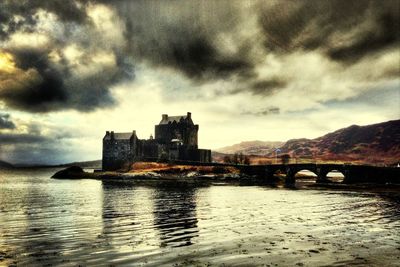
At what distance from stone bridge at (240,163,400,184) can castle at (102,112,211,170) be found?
955 inches

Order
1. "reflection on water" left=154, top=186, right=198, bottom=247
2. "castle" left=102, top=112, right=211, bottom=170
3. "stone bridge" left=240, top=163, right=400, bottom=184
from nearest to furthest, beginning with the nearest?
1. "reflection on water" left=154, top=186, right=198, bottom=247
2. "stone bridge" left=240, top=163, right=400, bottom=184
3. "castle" left=102, top=112, right=211, bottom=170

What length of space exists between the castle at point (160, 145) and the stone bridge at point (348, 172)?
2427 centimetres

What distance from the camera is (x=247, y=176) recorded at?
106188 millimetres

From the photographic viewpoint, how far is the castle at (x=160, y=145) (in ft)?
395

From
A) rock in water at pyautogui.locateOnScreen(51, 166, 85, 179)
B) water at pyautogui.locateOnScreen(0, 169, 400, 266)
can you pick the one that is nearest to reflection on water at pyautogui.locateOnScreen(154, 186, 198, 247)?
water at pyautogui.locateOnScreen(0, 169, 400, 266)

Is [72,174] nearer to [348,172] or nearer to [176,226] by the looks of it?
[348,172]

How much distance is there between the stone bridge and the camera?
296ft

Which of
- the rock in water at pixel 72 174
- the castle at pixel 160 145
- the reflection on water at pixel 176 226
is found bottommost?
the reflection on water at pixel 176 226

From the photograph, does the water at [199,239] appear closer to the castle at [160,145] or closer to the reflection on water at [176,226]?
the reflection on water at [176,226]

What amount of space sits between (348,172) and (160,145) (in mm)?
63894

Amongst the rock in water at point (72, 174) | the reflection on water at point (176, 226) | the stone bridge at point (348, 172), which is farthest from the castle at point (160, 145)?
the reflection on water at point (176, 226)

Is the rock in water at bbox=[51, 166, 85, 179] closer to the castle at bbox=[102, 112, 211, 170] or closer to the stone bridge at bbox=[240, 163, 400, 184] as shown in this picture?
the castle at bbox=[102, 112, 211, 170]

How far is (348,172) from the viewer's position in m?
96.0

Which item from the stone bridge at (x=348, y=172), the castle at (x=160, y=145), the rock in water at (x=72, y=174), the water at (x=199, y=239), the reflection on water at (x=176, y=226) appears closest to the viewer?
the water at (x=199, y=239)
